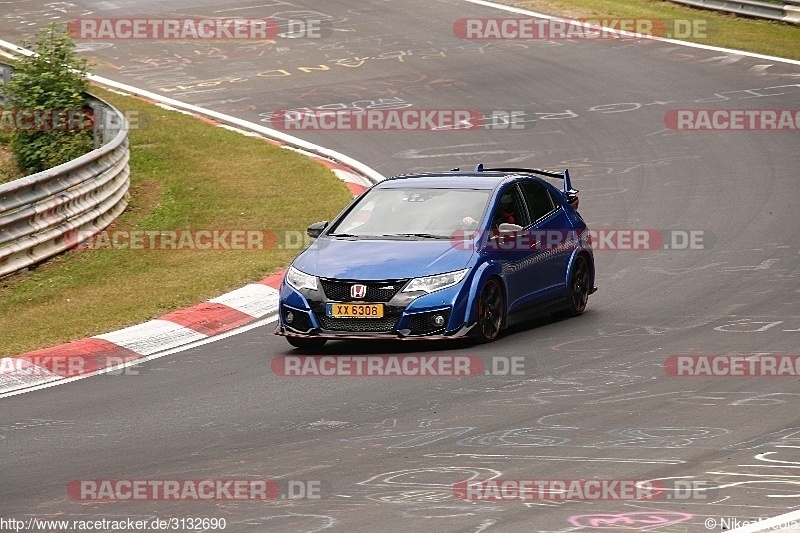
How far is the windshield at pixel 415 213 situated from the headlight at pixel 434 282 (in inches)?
26.8

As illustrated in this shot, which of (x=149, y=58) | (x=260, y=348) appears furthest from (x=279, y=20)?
(x=260, y=348)

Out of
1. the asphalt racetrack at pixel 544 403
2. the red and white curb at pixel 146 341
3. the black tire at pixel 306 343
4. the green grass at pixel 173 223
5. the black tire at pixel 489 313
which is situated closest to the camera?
the asphalt racetrack at pixel 544 403

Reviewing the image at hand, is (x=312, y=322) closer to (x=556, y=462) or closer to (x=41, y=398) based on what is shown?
(x=41, y=398)

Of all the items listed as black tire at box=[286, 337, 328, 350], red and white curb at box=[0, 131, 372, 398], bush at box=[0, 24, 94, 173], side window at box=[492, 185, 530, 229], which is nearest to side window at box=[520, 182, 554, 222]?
side window at box=[492, 185, 530, 229]

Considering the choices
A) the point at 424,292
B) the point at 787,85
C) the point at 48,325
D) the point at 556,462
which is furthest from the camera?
the point at 787,85

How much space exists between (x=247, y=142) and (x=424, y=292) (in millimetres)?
12840

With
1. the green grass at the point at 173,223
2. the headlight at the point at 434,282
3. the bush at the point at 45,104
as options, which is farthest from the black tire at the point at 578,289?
the bush at the point at 45,104

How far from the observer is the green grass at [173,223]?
14523 mm

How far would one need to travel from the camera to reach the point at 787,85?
2702cm

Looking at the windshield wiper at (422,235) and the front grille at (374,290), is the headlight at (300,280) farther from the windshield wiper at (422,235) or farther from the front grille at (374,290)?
the windshield wiper at (422,235)

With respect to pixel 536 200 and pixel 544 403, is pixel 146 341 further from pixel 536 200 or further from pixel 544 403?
pixel 544 403

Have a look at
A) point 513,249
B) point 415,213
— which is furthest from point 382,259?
point 513,249

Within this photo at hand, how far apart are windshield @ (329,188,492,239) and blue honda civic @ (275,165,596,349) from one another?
1 centimetres

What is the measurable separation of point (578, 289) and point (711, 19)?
807 inches
